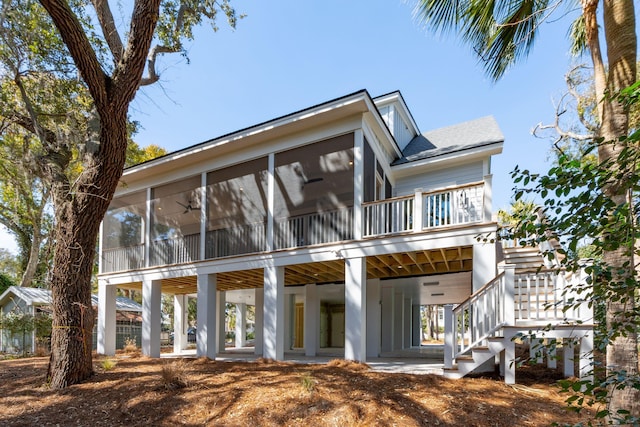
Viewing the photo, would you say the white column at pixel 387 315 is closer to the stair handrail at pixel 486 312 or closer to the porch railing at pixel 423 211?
the porch railing at pixel 423 211

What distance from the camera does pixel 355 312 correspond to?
358 inches

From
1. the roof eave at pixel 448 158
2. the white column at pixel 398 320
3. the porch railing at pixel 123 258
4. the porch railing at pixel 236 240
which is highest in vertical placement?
the roof eave at pixel 448 158

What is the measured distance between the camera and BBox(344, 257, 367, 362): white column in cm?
899

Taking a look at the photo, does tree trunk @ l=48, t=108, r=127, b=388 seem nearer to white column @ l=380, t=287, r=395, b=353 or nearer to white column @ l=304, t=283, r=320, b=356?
white column @ l=304, t=283, r=320, b=356

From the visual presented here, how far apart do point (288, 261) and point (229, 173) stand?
11.1ft

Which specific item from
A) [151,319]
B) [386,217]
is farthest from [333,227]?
[151,319]

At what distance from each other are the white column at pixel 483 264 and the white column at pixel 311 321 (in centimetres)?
637

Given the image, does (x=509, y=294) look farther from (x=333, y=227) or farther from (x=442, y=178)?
(x=442, y=178)

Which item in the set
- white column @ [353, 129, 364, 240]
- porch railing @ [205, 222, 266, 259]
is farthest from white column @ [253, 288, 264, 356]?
white column @ [353, 129, 364, 240]

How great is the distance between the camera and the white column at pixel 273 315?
32.8 feet

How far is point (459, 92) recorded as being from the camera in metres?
12.3

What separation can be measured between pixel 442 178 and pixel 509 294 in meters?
4.94

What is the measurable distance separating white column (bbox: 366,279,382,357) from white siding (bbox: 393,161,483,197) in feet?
10.1

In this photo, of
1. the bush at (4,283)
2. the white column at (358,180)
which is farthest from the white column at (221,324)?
the bush at (4,283)
